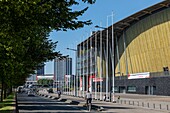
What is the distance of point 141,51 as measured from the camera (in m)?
105

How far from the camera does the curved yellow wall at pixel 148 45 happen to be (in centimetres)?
9288

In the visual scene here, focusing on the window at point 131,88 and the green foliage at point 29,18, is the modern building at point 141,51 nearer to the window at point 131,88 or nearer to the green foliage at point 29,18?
the window at point 131,88

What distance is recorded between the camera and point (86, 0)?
11.6 meters

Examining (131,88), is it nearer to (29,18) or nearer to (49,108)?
(49,108)

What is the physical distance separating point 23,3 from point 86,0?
9.22ft

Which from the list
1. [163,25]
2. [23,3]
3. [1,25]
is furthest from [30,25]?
[163,25]

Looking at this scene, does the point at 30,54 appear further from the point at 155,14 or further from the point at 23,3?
the point at 155,14

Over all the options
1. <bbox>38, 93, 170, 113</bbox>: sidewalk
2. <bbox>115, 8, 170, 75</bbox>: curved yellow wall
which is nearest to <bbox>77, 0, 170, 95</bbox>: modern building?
<bbox>115, 8, 170, 75</bbox>: curved yellow wall

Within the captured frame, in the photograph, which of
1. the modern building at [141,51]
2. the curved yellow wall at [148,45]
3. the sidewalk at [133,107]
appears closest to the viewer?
the sidewalk at [133,107]

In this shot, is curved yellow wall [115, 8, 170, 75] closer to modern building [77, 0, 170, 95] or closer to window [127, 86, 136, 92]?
modern building [77, 0, 170, 95]

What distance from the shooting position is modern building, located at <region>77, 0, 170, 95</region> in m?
89.8

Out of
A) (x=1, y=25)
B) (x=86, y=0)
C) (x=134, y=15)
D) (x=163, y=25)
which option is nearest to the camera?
(x=1, y=25)

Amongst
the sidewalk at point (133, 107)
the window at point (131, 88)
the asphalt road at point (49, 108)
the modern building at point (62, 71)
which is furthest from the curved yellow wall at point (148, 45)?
the asphalt road at point (49, 108)

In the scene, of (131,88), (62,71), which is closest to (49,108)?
(131,88)
